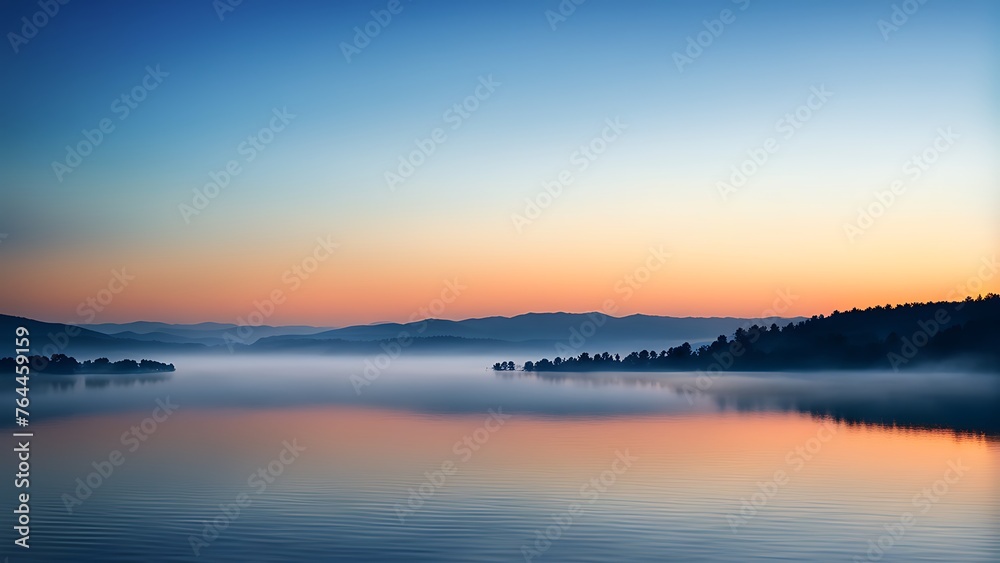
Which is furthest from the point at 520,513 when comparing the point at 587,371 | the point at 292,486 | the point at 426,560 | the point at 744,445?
the point at 587,371

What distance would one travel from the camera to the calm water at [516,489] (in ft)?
54.7

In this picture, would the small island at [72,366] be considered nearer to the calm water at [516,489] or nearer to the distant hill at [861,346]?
the distant hill at [861,346]

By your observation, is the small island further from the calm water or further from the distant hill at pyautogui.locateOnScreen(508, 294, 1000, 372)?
the calm water

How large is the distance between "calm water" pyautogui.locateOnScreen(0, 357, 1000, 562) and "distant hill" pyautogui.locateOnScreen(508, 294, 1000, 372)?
8544 cm

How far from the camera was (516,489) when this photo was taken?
2278 cm

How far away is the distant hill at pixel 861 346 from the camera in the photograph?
120m

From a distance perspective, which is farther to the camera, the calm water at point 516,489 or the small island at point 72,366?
the small island at point 72,366

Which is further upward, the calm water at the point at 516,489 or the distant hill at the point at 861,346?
the distant hill at the point at 861,346

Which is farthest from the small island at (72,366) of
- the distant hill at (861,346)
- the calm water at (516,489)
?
the calm water at (516,489)

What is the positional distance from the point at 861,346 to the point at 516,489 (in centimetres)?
12962

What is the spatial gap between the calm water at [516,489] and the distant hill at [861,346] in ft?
280

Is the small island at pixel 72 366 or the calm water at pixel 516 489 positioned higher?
the small island at pixel 72 366

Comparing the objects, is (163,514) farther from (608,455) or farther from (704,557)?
(608,455)

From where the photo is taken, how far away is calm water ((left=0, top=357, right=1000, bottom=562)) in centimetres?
1667
